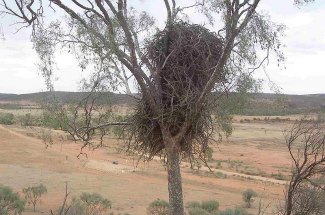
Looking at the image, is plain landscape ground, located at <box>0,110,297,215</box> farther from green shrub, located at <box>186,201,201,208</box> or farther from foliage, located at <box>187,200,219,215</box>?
green shrub, located at <box>186,201,201,208</box>

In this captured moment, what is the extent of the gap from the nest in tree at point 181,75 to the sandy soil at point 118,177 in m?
10.2

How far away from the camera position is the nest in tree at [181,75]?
28.1ft

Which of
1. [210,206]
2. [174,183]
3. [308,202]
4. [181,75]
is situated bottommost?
[210,206]

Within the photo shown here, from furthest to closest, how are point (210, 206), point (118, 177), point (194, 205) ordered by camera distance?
point (118, 177), point (194, 205), point (210, 206)

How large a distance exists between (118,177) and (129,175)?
4.29ft

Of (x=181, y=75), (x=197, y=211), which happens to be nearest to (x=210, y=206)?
(x=197, y=211)

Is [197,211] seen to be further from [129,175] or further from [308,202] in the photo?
[129,175]

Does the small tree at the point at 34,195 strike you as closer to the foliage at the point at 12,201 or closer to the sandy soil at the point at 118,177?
the sandy soil at the point at 118,177

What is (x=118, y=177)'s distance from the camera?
92.7 ft

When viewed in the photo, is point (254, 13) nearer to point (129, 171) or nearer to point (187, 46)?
point (187, 46)

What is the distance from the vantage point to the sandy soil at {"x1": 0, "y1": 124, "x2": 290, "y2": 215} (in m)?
22.7

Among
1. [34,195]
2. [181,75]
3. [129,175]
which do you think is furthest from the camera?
[129,175]

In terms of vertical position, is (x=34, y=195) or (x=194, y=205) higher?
(x=34, y=195)

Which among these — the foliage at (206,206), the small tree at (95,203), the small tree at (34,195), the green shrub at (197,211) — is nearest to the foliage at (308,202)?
the green shrub at (197,211)
